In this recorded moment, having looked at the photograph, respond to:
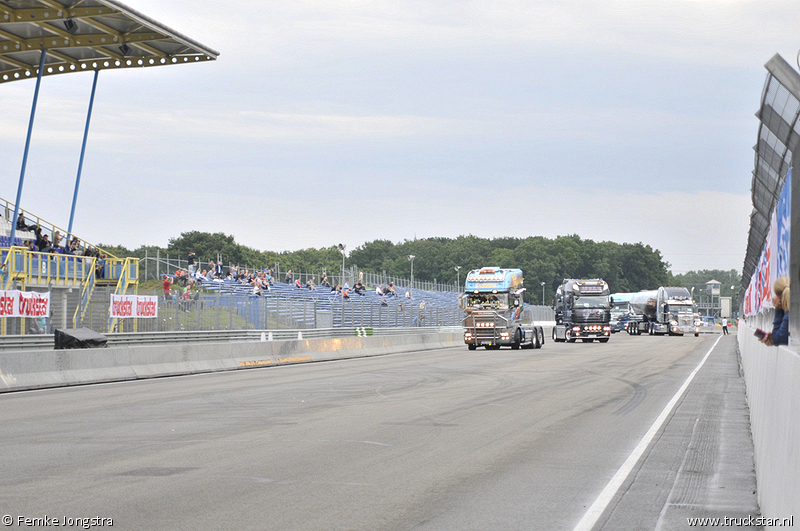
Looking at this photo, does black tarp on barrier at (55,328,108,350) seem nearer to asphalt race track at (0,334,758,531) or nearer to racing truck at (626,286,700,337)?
asphalt race track at (0,334,758,531)

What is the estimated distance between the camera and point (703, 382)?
69.7 feet

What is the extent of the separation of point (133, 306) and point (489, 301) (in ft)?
62.1

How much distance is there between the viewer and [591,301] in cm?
5225

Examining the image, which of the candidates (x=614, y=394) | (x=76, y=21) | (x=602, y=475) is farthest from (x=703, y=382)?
(x=76, y=21)

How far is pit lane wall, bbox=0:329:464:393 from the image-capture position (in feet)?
58.5

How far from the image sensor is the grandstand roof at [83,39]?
80.5ft

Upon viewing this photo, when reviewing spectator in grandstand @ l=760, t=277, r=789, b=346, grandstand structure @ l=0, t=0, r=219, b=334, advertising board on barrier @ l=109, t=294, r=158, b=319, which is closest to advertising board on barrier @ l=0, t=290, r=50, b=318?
grandstand structure @ l=0, t=0, r=219, b=334

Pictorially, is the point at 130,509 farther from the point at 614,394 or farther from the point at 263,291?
the point at 263,291

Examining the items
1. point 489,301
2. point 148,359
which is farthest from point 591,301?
point 148,359

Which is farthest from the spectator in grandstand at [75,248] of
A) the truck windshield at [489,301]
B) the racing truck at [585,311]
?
the racing truck at [585,311]

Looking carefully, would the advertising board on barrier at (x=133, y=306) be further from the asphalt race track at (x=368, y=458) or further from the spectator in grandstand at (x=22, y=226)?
the asphalt race track at (x=368, y=458)

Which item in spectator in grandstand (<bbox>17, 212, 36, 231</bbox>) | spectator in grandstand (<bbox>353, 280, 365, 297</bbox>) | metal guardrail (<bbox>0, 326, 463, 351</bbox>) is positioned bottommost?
metal guardrail (<bbox>0, 326, 463, 351</bbox>)

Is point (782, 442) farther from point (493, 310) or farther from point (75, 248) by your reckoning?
point (493, 310)

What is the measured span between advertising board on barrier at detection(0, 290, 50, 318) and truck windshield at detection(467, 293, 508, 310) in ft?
73.2
